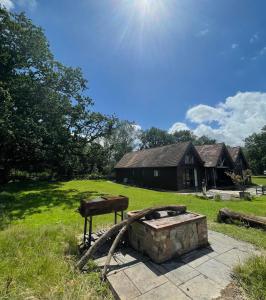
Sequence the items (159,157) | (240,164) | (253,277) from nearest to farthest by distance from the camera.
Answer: (253,277) < (159,157) < (240,164)

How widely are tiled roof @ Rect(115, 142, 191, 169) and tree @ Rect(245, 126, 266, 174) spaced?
3399cm

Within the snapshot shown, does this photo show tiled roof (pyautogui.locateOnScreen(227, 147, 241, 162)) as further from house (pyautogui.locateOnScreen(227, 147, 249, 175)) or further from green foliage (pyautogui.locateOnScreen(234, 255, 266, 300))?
green foliage (pyautogui.locateOnScreen(234, 255, 266, 300))

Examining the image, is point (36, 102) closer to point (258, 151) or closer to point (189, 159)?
point (189, 159)

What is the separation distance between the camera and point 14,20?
1681cm

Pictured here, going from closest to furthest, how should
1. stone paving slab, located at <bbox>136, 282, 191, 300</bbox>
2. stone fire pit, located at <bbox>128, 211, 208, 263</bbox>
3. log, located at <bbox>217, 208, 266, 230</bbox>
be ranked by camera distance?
stone paving slab, located at <bbox>136, 282, 191, 300</bbox>, stone fire pit, located at <bbox>128, 211, 208, 263</bbox>, log, located at <bbox>217, 208, 266, 230</bbox>

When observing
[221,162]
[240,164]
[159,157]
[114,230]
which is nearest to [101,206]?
[114,230]

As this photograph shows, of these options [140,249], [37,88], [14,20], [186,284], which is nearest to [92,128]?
[37,88]

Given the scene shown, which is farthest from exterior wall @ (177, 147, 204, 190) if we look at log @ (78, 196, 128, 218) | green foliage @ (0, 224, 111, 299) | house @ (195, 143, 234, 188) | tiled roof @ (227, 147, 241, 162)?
green foliage @ (0, 224, 111, 299)

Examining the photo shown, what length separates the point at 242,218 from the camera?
24.4ft

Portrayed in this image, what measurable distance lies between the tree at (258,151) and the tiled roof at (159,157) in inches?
1338

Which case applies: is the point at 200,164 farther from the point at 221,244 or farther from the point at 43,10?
the point at 43,10

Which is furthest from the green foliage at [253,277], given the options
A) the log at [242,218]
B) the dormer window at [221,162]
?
the dormer window at [221,162]

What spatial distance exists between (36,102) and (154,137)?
152 ft

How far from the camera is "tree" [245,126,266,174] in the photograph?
1874 inches
